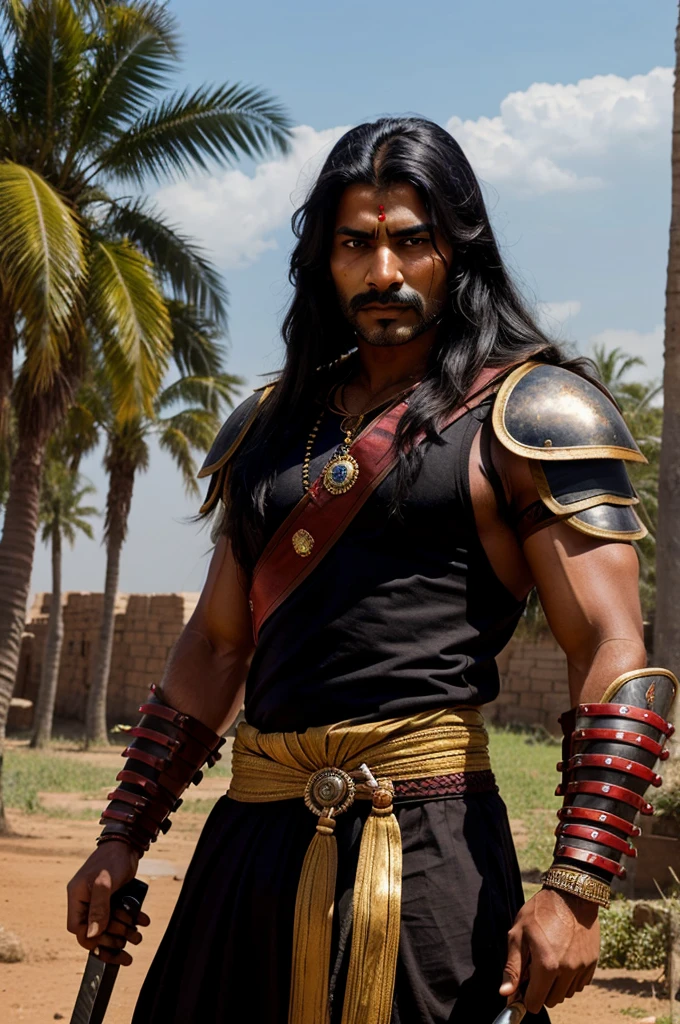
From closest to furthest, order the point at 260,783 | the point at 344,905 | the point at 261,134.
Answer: the point at 344,905
the point at 260,783
the point at 261,134

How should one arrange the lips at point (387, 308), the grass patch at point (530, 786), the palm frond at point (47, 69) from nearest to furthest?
1. the lips at point (387, 308)
2. the grass patch at point (530, 786)
3. the palm frond at point (47, 69)

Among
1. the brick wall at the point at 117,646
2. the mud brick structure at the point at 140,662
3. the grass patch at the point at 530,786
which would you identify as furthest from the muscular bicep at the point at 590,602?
the brick wall at the point at 117,646

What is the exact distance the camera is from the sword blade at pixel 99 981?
7.36ft

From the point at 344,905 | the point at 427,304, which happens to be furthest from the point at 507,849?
the point at 427,304

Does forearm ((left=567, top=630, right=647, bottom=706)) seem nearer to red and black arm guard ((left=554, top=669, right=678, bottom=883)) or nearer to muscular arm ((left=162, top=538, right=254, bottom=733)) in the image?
red and black arm guard ((left=554, top=669, right=678, bottom=883))

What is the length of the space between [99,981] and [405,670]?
816mm

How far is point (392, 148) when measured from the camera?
232 cm

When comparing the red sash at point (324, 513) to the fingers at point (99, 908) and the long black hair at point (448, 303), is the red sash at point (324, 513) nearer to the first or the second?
the long black hair at point (448, 303)

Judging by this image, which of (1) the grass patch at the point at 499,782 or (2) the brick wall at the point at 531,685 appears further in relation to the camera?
(2) the brick wall at the point at 531,685

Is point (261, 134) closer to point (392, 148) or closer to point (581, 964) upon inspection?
point (392, 148)

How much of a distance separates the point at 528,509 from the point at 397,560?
0.23 metres

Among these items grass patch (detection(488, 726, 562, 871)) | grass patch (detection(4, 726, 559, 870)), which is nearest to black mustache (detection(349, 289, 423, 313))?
grass patch (detection(488, 726, 562, 871))

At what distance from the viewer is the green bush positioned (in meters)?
6.57

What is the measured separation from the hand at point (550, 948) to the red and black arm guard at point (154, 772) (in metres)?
0.78
